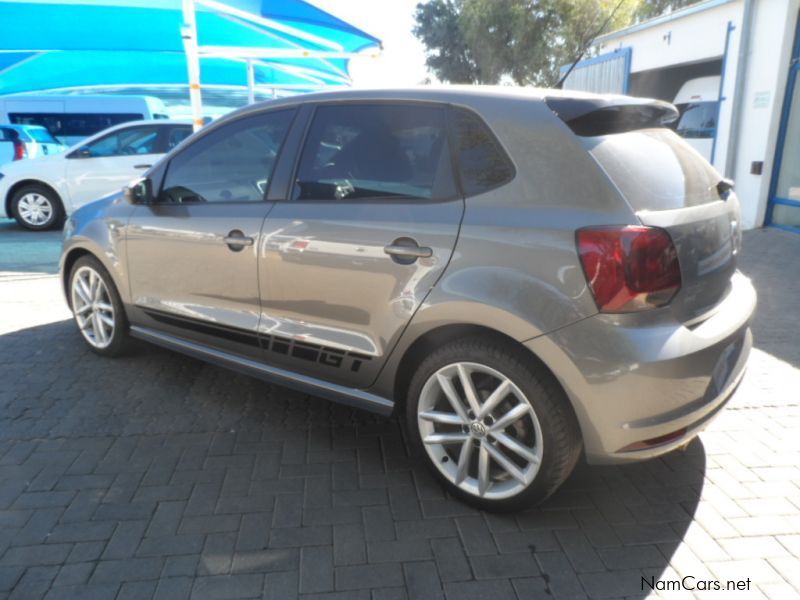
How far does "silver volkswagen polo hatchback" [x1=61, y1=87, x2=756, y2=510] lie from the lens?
2178 millimetres

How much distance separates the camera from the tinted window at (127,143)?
10070 millimetres

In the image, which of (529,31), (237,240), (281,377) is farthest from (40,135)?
(529,31)

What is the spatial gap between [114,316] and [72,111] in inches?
710

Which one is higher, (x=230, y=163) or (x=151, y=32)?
(x=151, y=32)

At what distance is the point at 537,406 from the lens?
7.54 feet

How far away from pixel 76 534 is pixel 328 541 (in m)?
1.01

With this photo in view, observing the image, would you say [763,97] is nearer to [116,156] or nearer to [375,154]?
[375,154]

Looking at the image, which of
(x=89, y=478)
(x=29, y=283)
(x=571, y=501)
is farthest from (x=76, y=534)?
(x=29, y=283)

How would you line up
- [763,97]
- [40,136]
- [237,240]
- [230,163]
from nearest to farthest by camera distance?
1. [237,240]
2. [230,163]
3. [763,97]
4. [40,136]

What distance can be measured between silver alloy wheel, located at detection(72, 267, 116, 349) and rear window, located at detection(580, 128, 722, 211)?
130 inches

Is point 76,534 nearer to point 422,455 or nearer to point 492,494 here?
point 422,455

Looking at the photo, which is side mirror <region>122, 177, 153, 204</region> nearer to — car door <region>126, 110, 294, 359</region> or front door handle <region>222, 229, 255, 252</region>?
car door <region>126, 110, 294, 359</region>

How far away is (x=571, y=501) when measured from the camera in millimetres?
2662

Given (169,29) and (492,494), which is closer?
(492,494)
